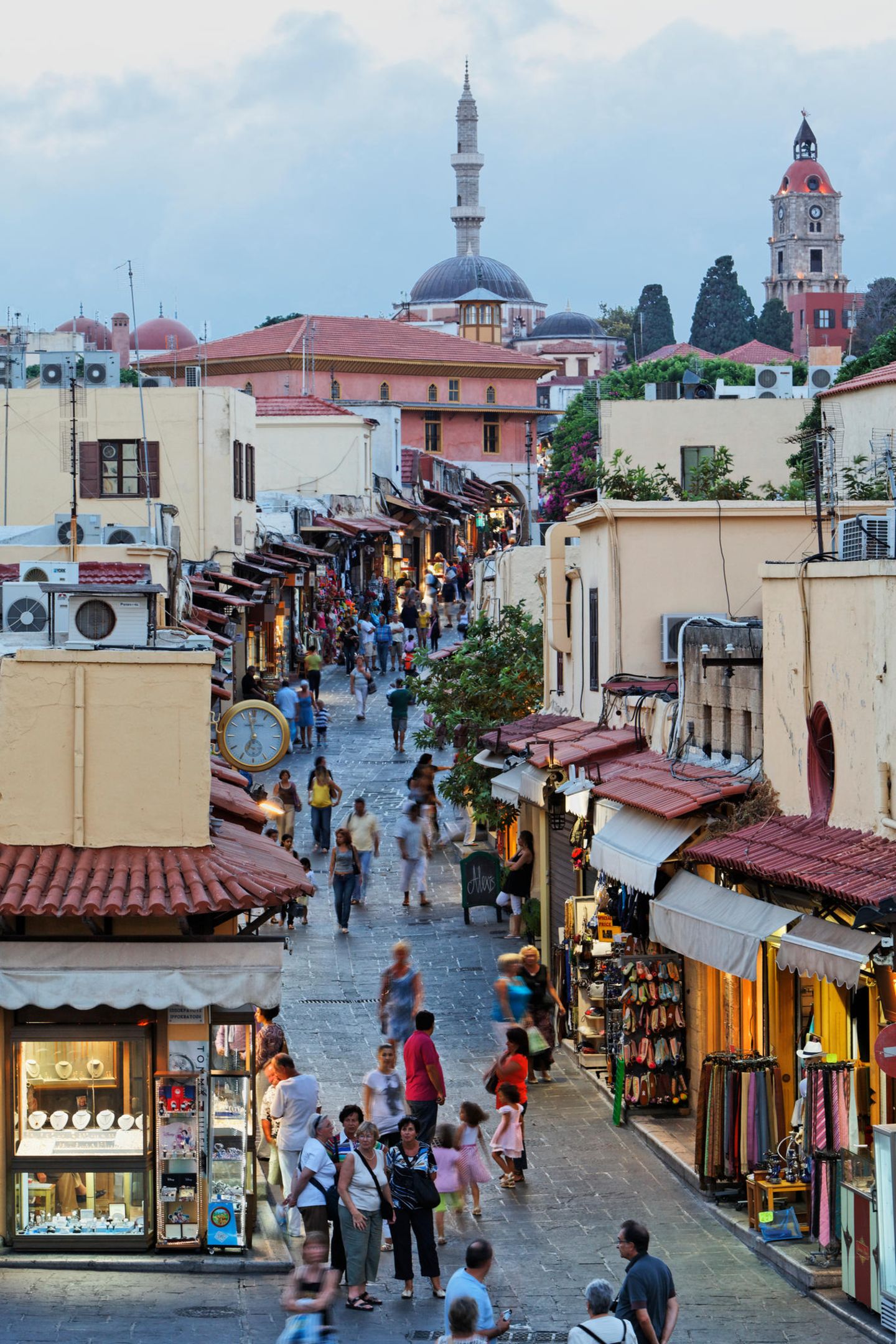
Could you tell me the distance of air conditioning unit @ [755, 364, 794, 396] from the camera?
53156mm

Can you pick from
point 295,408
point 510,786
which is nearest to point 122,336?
point 295,408

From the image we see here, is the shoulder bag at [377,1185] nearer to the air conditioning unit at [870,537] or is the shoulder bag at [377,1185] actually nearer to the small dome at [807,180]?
the air conditioning unit at [870,537]

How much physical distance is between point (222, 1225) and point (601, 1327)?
5106 millimetres

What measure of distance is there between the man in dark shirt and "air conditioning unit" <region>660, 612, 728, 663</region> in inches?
452

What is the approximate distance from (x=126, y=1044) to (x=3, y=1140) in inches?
41.7

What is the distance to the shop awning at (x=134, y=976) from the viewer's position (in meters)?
12.5

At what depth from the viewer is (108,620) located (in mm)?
14953

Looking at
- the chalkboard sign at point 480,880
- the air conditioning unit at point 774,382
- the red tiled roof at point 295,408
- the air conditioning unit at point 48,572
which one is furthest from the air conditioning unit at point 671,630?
the red tiled roof at point 295,408

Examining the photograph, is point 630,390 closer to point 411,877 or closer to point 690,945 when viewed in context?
point 411,877

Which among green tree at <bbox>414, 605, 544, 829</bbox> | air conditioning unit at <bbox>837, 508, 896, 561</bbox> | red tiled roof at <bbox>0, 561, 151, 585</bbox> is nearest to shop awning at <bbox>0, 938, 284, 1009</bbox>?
air conditioning unit at <bbox>837, 508, 896, 561</bbox>

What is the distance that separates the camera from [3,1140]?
42.6 feet

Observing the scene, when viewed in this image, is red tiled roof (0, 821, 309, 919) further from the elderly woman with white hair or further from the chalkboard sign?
the chalkboard sign

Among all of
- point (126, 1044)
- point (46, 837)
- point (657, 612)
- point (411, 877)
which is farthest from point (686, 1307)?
point (411, 877)

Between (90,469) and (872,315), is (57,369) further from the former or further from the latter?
(872,315)
